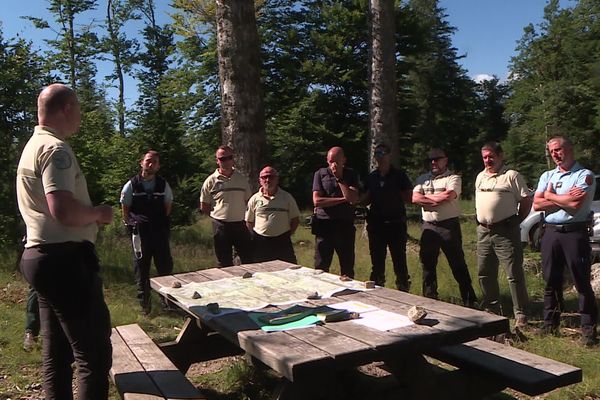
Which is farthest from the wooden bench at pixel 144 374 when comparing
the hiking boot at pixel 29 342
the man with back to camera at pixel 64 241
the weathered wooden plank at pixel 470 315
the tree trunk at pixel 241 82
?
the tree trunk at pixel 241 82

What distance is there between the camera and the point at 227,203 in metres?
6.66

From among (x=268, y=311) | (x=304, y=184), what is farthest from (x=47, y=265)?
(x=304, y=184)

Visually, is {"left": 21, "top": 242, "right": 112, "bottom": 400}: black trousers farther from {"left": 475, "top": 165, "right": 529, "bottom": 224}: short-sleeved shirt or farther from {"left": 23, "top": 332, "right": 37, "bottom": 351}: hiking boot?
{"left": 475, "top": 165, "right": 529, "bottom": 224}: short-sleeved shirt

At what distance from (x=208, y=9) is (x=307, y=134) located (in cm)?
777

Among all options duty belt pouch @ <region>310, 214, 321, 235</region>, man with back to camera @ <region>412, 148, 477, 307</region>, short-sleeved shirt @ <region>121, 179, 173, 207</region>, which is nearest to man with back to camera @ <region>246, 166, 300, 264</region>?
duty belt pouch @ <region>310, 214, 321, 235</region>

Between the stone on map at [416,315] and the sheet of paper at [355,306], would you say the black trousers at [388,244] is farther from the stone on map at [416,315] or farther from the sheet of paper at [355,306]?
the stone on map at [416,315]

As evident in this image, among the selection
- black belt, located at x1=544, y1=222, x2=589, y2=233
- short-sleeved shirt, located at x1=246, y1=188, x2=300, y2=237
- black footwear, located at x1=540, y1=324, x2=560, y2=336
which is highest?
short-sleeved shirt, located at x1=246, y1=188, x2=300, y2=237

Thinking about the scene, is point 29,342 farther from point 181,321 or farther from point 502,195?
point 502,195

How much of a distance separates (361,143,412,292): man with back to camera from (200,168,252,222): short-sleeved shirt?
1457 mm

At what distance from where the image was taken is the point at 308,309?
3.31 meters

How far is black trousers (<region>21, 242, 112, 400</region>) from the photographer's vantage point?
2939mm

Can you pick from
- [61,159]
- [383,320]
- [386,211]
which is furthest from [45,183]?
[386,211]

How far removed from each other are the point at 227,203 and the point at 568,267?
12.2 ft

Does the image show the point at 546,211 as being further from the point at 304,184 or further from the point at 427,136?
the point at 427,136
